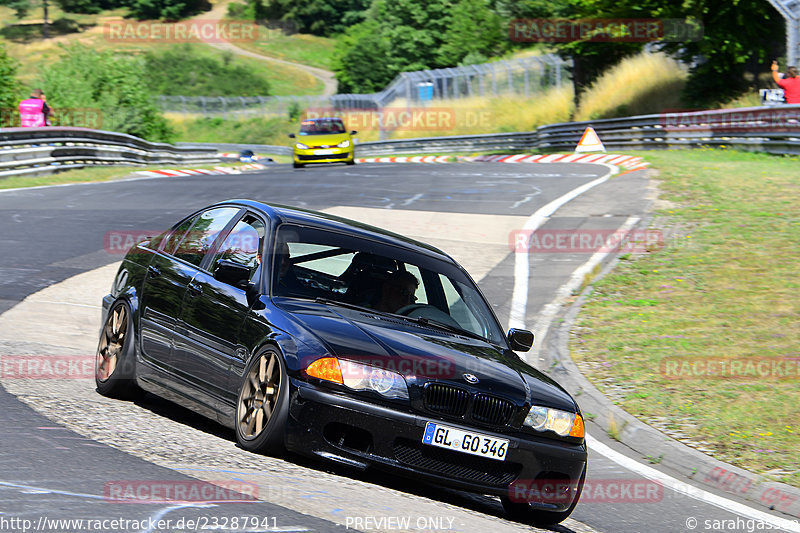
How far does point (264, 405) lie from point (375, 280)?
1.38 m

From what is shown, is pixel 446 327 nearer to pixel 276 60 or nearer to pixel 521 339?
pixel 521 339

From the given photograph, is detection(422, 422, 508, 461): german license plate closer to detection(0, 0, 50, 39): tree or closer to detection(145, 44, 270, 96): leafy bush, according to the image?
detection(145, 44, 270, 96): leafy bush

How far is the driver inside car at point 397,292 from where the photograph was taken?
6.93m

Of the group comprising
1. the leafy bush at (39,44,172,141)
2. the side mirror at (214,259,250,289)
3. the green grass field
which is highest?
the green grass field

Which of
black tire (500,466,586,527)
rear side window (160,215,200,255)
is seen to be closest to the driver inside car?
black tire (500,466,586,527)

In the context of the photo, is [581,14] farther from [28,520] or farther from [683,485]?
[28,520]

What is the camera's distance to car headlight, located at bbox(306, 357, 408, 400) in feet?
18.8

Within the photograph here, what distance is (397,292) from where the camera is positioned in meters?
7.05

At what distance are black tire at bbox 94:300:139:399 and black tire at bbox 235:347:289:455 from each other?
5.30ft

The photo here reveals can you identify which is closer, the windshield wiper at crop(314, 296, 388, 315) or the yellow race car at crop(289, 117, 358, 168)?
the windshield wiper at crop(314, 296, 388, 315)

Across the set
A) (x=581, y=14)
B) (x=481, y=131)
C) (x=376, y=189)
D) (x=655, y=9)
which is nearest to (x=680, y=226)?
(x=376, y=189)

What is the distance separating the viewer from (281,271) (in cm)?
677

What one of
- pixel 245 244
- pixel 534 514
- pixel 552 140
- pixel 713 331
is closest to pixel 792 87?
pixel 552 140

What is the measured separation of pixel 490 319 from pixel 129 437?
2.54 metres
